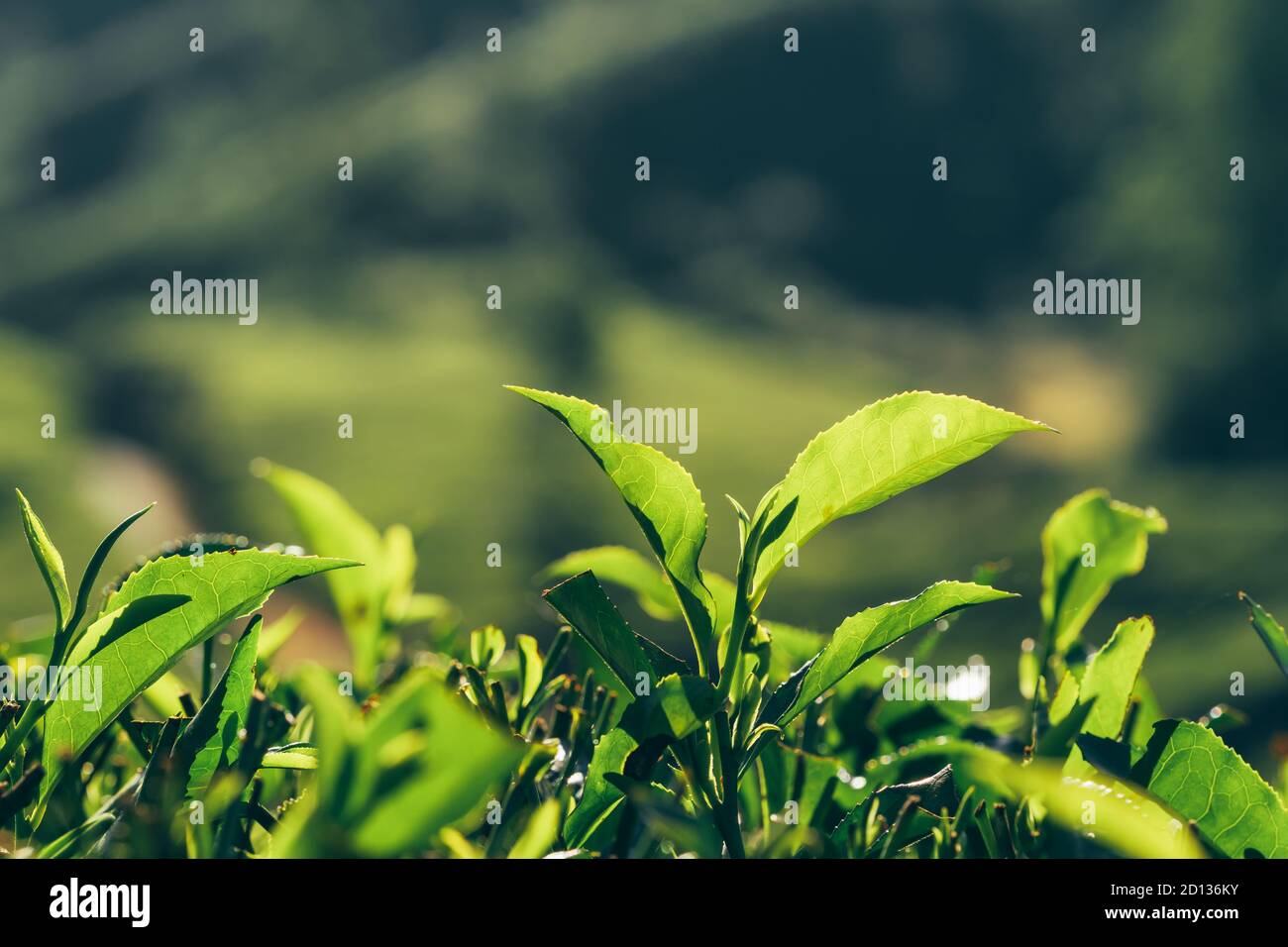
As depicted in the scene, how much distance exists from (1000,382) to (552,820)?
12.9 meters

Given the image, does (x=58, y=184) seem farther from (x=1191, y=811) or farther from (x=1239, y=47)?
(x=1191, y=811)

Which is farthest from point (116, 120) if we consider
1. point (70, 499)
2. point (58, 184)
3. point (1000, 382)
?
point (1000, 382)

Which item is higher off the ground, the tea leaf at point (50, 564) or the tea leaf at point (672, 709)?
the tea leaf at point (50, 564)

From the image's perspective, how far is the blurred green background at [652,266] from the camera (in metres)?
9.67

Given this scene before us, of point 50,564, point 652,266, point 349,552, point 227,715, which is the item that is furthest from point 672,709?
point 652,266

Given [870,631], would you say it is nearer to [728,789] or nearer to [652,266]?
[728,789]

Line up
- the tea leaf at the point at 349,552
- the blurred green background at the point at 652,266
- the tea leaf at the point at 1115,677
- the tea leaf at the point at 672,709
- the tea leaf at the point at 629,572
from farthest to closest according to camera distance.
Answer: the blurred green background at the point at 652,266, the tea leaf at the point at 349,552, the tea leaf at the point at 629,572, the tea leaf at the point at 1115,677, the tea leaf at the point at 672,709

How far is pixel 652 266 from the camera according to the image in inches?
629

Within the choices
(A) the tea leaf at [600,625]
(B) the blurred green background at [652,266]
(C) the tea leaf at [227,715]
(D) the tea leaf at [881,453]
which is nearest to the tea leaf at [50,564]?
(C) the tea leaf at [227,715]

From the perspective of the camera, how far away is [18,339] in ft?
43.1

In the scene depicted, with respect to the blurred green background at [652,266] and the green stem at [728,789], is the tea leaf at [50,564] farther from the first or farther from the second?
the blurred green background at [652,266]

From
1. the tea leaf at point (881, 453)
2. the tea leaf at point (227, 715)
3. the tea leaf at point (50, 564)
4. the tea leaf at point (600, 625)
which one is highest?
the tea leaf at point (881, 453)

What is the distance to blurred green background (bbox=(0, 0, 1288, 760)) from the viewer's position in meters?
9.67
